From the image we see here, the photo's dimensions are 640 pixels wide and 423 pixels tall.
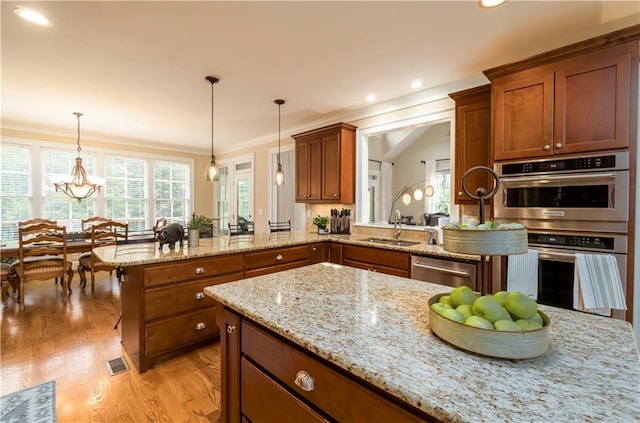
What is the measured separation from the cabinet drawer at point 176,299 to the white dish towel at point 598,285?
2.79 meters

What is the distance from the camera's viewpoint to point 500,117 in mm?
2422

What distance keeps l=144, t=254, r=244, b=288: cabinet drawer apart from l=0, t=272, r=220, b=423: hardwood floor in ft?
2.39

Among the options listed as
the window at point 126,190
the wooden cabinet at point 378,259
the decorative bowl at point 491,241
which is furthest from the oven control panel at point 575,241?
the window at point 126,190

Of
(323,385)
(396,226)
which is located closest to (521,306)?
(323,385)

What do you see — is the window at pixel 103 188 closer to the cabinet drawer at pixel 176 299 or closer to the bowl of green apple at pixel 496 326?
the cabinet drawer at pixel 176 299

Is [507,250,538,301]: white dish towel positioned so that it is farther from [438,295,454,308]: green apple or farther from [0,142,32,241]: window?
[0,142,32,241]: window

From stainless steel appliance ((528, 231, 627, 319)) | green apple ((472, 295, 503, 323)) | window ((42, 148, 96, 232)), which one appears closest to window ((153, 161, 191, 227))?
window ((42, 148, 96, 232))

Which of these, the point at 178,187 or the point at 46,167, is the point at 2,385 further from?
the point at 178,187

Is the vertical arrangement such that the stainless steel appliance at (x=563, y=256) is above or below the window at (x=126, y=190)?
below

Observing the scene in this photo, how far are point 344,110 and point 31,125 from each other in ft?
17.9

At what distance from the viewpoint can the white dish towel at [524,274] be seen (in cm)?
220

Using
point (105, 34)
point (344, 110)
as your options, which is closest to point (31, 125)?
point (105, 34)

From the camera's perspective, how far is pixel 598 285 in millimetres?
1938

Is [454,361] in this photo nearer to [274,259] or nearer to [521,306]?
[521,306]
